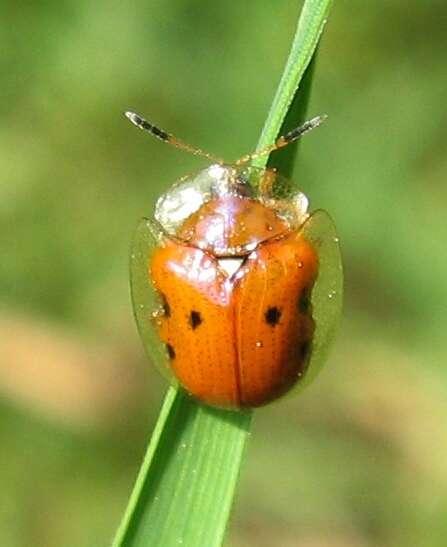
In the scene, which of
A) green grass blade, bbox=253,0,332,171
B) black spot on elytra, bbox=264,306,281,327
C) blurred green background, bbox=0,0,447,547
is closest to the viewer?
green grass blade, bbox=253,0,332,171

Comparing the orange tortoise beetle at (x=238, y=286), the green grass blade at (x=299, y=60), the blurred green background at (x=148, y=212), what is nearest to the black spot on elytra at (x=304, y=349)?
the orange tortoise beetle at (x=238, y=286)

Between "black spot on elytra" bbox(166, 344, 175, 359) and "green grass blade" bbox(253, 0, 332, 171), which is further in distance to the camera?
"black spot on elytra" bbox(166, 344, 175, 359)

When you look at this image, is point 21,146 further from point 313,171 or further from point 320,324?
point 320,324

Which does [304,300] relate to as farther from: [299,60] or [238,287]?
[299,60]

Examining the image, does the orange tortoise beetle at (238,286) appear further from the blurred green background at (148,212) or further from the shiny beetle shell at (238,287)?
the blurred green background at (148,212)

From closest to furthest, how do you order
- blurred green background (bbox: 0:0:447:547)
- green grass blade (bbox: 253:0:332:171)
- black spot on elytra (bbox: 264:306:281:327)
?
1. green grass blade (bbox: 253:0:332:171)
2. black spot on elytra (bbox: 264:306:281:327)
3. blurred green background (bbox: 0:0:447:547)

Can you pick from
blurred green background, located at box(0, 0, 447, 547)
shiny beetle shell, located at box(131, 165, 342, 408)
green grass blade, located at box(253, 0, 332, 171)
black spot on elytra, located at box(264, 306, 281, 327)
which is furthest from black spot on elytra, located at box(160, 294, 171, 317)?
blurred green background, located at box(0, 0, 447, 547)

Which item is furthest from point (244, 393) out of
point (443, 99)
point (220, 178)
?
point (443, 99)

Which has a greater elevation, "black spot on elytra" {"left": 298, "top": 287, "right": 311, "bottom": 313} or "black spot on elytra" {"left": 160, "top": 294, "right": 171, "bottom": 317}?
"black spot on elytra" {"left": 298, "top": 287, "right": 311, "bottom": 313}

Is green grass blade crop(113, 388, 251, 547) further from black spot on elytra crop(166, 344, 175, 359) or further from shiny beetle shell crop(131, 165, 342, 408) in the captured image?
black spot on elytra crop(166, 344, 175, 359)
